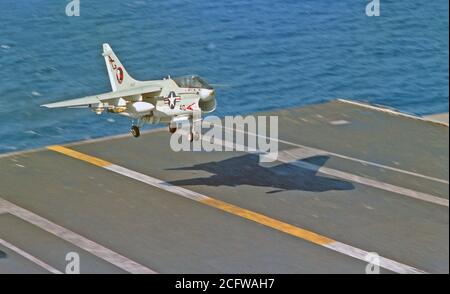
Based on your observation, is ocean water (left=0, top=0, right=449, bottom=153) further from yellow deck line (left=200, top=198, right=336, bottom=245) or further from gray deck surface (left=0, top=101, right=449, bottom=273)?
yellow deck line (left=200, top=198, right=336, bottom=245)

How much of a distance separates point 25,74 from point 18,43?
21109mm

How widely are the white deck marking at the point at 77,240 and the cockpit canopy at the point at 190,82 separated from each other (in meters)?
10.9

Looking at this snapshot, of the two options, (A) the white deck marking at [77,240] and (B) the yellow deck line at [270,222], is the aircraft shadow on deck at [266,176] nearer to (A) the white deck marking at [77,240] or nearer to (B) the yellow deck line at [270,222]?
(B) the yellow deck line at [270,222]

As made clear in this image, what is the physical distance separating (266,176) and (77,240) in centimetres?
1918

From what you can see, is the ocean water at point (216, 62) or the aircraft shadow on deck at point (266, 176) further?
the ocean water at point (216, 62)

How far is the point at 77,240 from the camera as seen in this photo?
174 ft

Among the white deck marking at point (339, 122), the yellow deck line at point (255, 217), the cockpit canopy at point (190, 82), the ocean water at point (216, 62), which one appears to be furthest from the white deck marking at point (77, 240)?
the ocean water at point (216, 62)

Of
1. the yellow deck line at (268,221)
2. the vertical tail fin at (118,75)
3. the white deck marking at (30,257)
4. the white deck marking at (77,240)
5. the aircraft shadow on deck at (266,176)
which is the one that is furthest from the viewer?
the aircraft shadow on deck at (266,176)

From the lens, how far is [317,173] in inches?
2672

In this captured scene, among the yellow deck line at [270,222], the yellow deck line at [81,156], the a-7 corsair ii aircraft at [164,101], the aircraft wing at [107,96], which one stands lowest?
the yellow deck line at [270,222]

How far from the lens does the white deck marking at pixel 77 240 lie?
49.1 metres

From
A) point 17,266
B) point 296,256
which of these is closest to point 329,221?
point 296,256
